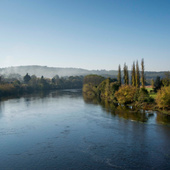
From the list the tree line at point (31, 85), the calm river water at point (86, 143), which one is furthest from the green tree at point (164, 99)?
the tree line at point (31, 85)

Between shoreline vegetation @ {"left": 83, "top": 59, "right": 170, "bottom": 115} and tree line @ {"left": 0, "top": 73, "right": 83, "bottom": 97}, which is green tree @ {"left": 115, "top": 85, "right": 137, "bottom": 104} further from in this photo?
tree line @ {"left": 0, "top": 73, "right": 83, "bottom": 97}

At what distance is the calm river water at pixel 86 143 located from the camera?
54.2ft

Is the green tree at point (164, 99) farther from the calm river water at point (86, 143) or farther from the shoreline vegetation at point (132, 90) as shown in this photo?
the calm river water at point (86, 143)

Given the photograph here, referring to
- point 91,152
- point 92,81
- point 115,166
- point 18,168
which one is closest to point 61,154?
point 91,152

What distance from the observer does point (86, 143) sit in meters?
20.9

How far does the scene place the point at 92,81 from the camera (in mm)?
87938

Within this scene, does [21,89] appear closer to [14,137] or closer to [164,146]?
[14,137]

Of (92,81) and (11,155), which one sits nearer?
(11,155)

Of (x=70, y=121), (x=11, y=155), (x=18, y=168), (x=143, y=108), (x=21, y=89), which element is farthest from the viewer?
(x=21, y=89)

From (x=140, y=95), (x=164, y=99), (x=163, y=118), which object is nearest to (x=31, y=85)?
(x=140, y=95)

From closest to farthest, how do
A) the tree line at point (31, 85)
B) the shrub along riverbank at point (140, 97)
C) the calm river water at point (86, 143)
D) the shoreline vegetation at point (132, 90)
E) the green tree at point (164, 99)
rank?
1. the calm river water at point (86, 143)
2. the green tree at point (164, 99)
3. the shrub along riverbank at point (140, 97)
4. the shoreline vegetation at point (132, 90)
5. the tree line at point (31, 85)

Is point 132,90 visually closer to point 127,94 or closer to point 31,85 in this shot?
point 127,94

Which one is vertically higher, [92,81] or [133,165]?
[92,81]

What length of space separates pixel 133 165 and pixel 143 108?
25.2m
